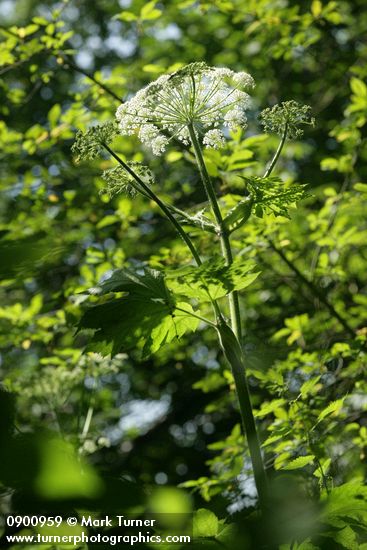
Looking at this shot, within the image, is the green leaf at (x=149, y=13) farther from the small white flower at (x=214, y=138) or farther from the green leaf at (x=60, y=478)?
the green leaf at (x=60, y=478)

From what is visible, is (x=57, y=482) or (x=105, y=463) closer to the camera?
(x=57, y=482)

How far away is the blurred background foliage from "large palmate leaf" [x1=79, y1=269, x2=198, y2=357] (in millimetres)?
77

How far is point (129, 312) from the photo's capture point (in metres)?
1.25

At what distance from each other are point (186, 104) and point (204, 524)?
1074mm

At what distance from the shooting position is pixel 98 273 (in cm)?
336

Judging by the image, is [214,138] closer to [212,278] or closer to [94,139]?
[94,139]

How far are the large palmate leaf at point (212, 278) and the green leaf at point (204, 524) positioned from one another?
48 centimetres

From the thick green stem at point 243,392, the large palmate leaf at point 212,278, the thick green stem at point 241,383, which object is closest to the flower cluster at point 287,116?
the thick green stem at point 241,383

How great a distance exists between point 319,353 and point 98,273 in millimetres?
1397

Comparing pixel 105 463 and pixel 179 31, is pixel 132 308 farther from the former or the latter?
pixel 179 31

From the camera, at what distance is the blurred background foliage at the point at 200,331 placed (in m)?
0.90

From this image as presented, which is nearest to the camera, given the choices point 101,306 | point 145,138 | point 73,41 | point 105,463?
point 101,306

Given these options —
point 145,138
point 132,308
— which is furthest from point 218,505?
point 145,138

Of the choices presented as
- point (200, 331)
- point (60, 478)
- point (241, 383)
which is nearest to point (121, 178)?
point (241, 383)
